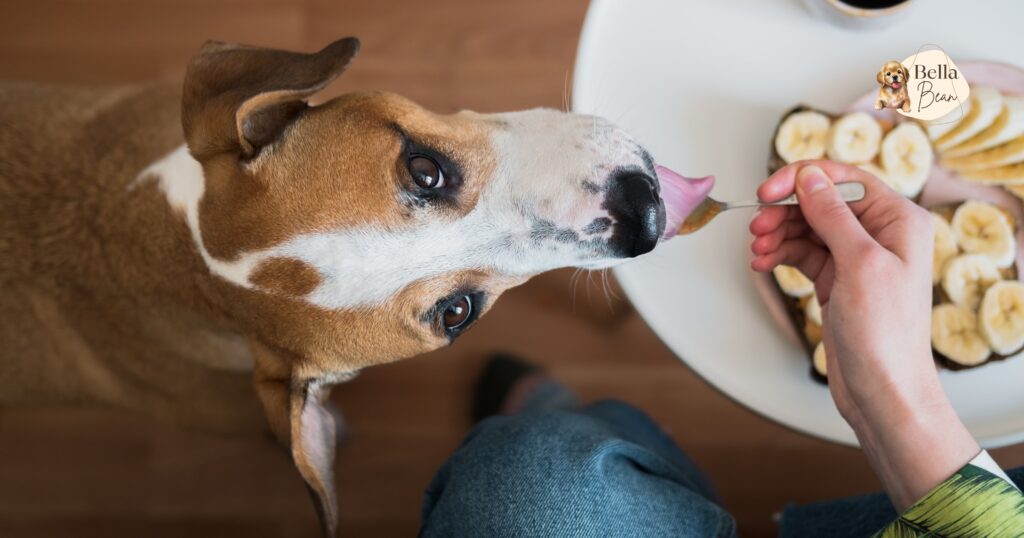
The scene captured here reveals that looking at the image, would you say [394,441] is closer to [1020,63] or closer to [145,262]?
[145,262]

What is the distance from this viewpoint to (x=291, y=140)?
5.04 ft

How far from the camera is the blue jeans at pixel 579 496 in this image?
5.53ft

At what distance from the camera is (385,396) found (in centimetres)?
290

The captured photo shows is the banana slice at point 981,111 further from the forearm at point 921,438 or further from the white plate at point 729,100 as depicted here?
the forearm at point 921,438

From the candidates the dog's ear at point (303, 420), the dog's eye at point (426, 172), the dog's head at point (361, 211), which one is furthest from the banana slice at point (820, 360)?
the dog's ear at point (303, 420)

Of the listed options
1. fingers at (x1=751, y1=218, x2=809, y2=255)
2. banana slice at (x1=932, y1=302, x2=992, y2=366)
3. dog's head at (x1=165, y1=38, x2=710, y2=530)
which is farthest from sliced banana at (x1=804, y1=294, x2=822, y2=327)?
dog's head at (x1=165, y1=38, x2=710, y2=530)

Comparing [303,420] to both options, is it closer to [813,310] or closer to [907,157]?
[813,310]

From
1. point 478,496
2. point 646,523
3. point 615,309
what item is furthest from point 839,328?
point 615,309

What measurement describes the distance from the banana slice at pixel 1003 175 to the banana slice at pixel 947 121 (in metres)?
0.12

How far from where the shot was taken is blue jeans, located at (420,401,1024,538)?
1.69 meters

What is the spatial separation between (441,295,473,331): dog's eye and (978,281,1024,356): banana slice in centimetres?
110

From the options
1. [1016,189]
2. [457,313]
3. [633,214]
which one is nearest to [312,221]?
[457,313]

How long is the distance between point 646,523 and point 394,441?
143 centimetres

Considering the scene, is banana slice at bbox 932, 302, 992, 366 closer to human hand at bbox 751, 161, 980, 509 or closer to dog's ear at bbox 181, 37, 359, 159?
human hand at bbox 751, 161, 980, 509
